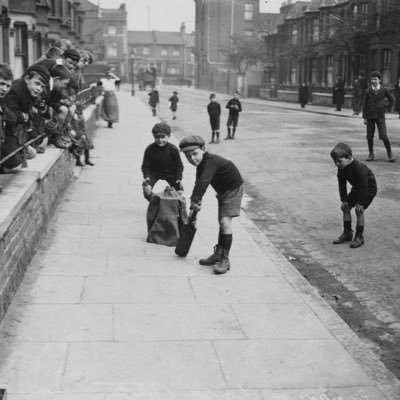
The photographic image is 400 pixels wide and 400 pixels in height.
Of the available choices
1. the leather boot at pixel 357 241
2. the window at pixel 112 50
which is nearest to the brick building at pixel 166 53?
the window at pixel 112 50

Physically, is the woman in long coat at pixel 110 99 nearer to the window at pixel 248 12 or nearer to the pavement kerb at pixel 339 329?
the pavement kerb at pixel 339 329

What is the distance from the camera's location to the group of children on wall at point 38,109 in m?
7.12

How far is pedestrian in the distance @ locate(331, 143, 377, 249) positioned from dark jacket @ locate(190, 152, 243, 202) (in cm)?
142

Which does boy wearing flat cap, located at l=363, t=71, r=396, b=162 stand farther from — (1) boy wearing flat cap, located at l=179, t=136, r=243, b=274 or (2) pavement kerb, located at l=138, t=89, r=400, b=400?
(1) boy wearing flat cap, located at l=179, t=136, r=243, b=274

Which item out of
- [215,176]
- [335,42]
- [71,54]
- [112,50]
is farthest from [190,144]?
[112,50]

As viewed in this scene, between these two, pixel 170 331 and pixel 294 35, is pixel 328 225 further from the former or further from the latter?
pixel 294 35

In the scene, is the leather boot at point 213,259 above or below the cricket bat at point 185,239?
below

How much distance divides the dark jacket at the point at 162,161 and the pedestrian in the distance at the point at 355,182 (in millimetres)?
1906

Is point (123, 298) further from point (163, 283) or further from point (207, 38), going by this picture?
point (207, 38)

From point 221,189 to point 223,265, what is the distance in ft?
2.60

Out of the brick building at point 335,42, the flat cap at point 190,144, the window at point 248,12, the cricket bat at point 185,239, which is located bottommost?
the cricket bat at point 185,239

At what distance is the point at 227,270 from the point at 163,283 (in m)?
0.77

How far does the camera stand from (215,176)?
6605 millimetres

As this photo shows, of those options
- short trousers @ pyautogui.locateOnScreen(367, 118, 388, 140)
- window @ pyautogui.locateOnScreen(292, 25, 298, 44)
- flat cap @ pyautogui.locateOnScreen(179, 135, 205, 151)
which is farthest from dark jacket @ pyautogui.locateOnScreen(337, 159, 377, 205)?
window @ pyautogui.locateOnScreen(292, 25, 298, 44)
